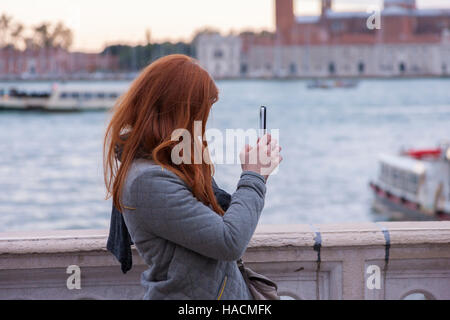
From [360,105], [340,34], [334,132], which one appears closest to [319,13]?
[340,34]

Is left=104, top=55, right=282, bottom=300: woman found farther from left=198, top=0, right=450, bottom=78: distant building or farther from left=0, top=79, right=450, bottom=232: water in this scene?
left=198, top=0, right=450, bottom=78: distant building

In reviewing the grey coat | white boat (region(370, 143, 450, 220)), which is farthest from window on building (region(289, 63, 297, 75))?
the grey coat

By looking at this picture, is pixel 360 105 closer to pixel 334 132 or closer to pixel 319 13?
pixel 334 132

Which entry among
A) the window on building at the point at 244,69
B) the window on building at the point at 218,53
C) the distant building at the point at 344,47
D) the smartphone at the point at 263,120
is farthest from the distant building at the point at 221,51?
the smartphone at the point at 263,120

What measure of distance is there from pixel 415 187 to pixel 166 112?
17005mm

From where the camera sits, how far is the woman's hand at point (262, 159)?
57.4 inches

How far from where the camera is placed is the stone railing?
2250 mm

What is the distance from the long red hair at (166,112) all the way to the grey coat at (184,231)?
3 centimetres

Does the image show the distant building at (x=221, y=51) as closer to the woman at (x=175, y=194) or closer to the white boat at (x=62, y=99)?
the white boat at (x=62, y=99)

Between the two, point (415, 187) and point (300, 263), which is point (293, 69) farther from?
point (300, 263)

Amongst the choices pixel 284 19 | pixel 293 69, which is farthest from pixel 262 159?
pixel 284 19

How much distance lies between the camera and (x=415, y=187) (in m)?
17.6

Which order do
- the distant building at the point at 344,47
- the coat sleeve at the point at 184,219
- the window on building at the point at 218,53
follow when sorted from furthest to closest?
the window on building at the point at 218,53
the distant building at the point at 344,47
the coat sleeve at the point at 184,219

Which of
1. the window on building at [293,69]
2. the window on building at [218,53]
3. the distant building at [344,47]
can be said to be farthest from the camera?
the window on building at [293,69]
